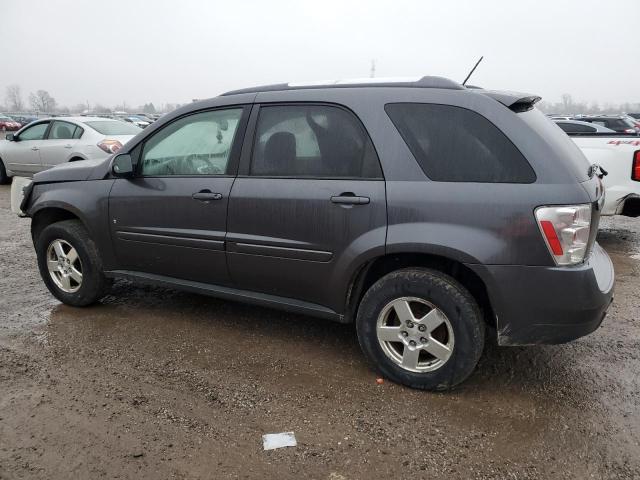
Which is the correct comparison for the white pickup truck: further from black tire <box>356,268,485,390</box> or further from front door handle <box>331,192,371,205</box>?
front door handle <box>331,192,371,205</box>

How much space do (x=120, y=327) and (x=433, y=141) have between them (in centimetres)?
270

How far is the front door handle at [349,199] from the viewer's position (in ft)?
9.46

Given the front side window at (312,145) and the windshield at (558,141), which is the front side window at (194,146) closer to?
the front side window at (312,145)

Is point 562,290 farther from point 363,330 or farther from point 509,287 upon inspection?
point 363,330

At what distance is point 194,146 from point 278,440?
7.11ft

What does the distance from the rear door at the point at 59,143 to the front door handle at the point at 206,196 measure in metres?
7.39

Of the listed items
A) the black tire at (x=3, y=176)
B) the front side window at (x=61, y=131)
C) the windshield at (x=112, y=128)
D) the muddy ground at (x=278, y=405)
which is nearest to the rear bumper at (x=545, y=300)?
the muddy ground at (x=278, y=405)

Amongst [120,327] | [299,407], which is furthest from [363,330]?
[120,327]

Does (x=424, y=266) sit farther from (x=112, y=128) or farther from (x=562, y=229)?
(x=112, y=128)

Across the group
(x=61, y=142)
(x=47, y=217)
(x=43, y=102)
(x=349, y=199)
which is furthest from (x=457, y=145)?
(x=43, y=102)

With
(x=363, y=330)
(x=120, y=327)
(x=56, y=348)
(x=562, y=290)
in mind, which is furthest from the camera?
(x=120, y=327)

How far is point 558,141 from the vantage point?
2.81 metres

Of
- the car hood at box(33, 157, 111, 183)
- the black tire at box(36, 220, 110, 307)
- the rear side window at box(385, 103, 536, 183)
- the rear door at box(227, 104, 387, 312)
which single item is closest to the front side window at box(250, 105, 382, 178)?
the rear door at box(227, 104, 387, 312)

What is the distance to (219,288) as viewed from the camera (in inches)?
141
